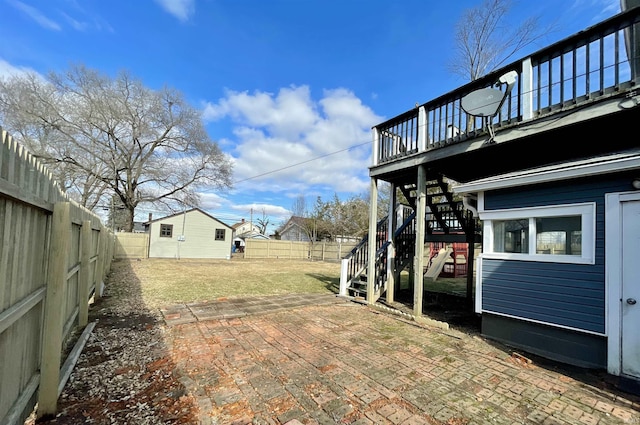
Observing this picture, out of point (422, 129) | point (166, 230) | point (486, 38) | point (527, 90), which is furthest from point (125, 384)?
point (166, 230)

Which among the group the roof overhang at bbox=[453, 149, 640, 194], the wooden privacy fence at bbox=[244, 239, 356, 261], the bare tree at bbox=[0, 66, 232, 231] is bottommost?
the wooden privacy fence at bbox=[244, 239, 356, 261]

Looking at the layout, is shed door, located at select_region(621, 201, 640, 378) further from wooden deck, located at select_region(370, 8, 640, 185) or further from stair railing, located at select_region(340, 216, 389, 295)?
stair railing, located at select_region(340, 216, 389, 295)

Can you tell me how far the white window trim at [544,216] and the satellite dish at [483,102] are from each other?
50.6 inches

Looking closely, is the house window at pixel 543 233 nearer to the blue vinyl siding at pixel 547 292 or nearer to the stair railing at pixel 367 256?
the blue vinyl siding at pixel 547 292

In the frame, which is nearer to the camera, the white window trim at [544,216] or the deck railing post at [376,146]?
the white window trim at [544,216]

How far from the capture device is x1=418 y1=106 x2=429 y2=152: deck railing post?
5.44 meters

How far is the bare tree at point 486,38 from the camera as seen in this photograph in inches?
395

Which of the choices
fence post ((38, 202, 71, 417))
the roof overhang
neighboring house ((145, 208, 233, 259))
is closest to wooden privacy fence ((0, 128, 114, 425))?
fence post ((38, 202, 71, 417))

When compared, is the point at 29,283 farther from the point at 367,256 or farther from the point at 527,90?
the point at 367,256

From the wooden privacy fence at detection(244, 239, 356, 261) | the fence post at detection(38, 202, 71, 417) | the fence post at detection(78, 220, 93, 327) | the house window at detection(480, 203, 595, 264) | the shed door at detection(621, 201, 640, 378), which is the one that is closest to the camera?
the fence post at detection(38, 202, 71, 417)

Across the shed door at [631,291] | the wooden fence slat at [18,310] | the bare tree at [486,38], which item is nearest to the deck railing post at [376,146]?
the shed door at [631,291]

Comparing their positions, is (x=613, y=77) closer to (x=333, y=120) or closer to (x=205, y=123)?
(x=333, y=120)

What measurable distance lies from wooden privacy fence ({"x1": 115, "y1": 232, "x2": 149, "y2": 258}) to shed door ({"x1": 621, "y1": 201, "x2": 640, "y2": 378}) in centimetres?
2144

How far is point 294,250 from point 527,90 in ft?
68.1
